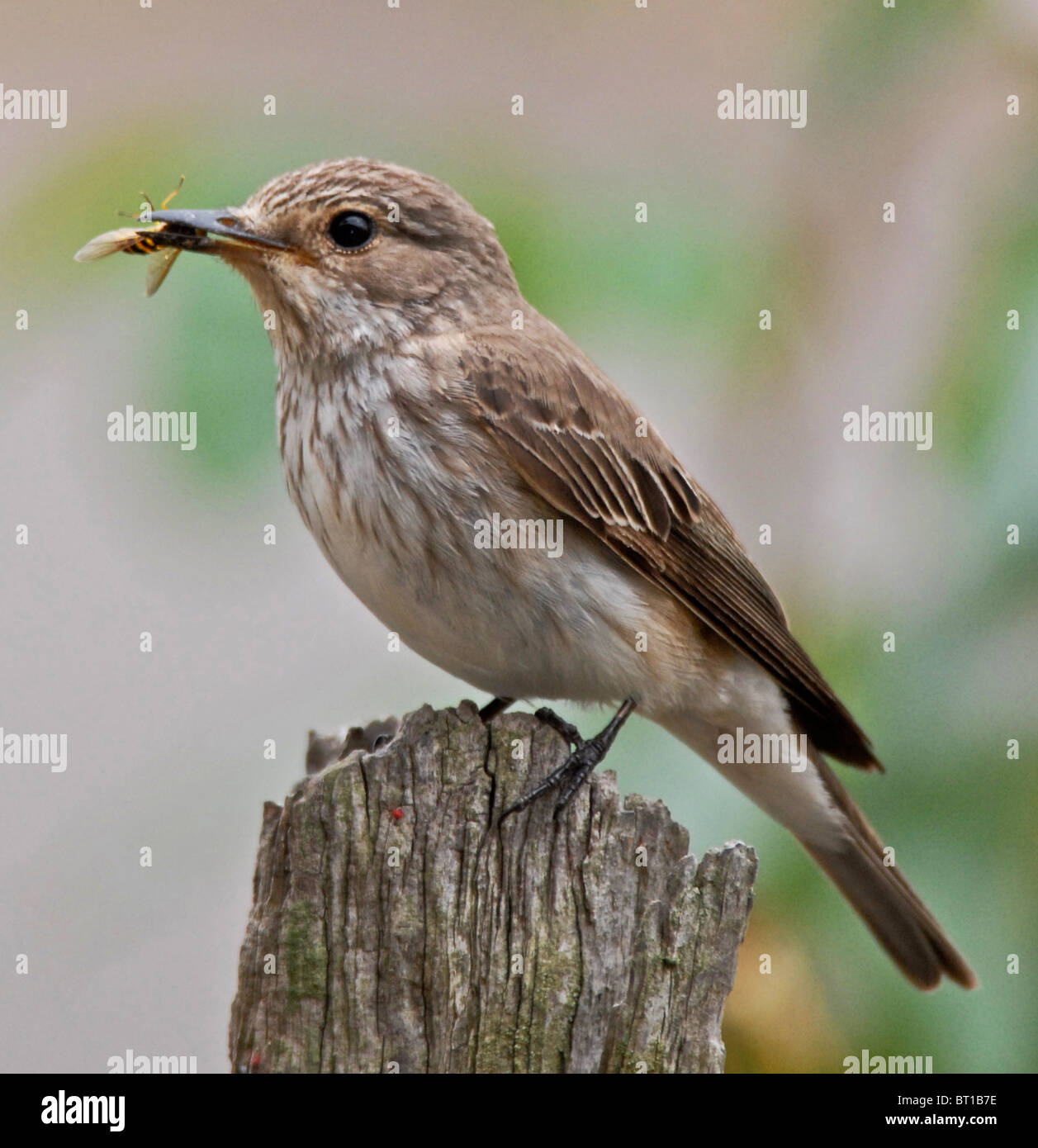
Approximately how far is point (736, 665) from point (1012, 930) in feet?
5.39

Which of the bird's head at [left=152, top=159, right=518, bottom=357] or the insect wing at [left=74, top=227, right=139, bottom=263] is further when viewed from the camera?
the bird's head at [left=152, top=159, right=518, bottom=357]

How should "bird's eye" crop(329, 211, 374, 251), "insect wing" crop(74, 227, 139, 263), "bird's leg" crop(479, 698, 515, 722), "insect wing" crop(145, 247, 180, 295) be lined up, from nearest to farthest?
"insect wing" crop(74, 227, 139, 263), "insect wing" crop(145, 247, 180, 295), "bird's eye" crop(329, 211, 374, 251), "bird's leg" crop(479, 698, 515, 722)

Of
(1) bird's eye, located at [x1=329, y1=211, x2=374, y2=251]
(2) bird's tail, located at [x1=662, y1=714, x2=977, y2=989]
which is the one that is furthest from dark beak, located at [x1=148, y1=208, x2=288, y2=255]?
(2) bird's tail, located at [x1=662, y1=714, x2=977, y2=989]

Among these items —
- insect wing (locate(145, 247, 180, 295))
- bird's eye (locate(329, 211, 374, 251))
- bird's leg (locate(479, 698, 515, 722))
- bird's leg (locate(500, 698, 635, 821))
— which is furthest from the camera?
bird's leg (locate(479, 698, 515, 722))

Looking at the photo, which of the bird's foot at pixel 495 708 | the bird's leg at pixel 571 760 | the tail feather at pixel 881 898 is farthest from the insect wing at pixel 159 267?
the tail feather at pixel 881 898

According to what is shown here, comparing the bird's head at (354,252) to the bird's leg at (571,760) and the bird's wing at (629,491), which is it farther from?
the bird's leg at (571,760)

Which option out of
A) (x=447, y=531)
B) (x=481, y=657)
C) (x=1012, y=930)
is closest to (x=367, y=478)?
(x=447, y=531)

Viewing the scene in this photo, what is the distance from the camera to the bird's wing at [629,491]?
4.62 meters

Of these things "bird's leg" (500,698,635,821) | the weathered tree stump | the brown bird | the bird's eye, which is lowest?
the weathered tree stump

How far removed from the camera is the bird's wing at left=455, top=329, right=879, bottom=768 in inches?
182

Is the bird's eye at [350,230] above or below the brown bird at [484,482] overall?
above

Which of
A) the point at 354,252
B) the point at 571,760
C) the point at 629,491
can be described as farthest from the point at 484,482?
the point at 571,760

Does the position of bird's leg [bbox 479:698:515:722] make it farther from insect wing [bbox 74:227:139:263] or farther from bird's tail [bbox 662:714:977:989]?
insect wing [bbox 74:227:139:263]

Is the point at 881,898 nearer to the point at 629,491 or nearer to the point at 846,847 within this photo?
the point at 846,847
